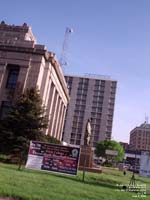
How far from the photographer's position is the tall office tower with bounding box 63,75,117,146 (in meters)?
122

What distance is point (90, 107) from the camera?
125375mm

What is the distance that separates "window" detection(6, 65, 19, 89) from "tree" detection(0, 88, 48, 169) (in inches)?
419

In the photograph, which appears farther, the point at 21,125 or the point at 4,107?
the point at 4,107

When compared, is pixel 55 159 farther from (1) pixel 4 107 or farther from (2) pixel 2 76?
(2) pixel 2 76

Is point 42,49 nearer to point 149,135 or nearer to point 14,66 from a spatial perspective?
point 14,66

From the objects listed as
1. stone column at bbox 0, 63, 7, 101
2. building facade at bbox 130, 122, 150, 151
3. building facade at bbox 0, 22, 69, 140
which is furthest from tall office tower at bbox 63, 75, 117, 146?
stone column at bbox 0, 63, 7, 101

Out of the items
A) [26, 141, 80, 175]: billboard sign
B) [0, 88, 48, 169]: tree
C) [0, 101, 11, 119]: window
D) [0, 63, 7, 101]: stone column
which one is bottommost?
[26, 141, 80, 175]: billboard sign

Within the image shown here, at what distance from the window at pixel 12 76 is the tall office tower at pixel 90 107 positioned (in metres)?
83.3

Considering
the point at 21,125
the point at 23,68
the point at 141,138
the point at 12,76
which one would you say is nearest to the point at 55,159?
the point at 21,125

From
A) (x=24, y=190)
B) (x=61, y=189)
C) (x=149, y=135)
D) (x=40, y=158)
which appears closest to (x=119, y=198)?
(x=61, y=189)

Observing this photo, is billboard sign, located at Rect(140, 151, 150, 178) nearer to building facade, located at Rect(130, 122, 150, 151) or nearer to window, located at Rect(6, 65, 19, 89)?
window, located at Rect(6, 65, 19, 89)

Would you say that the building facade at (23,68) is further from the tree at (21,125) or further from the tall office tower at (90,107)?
the tall office tower at (90,107)

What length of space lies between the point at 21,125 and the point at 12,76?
14.2 metres

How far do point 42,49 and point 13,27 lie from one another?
25.4 meters
